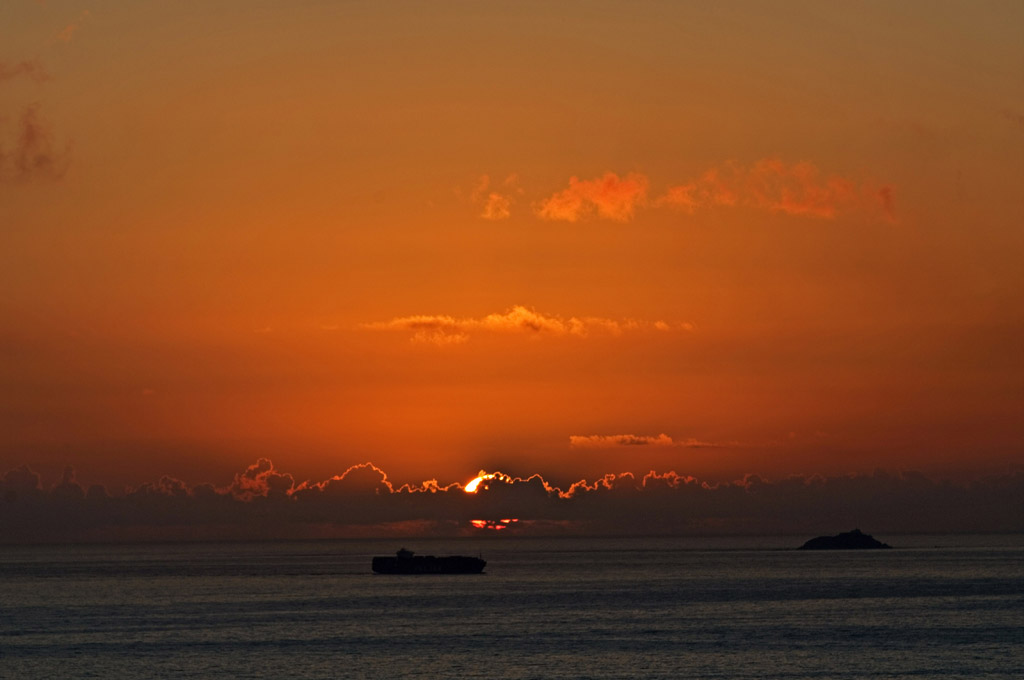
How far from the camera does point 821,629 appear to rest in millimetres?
139125

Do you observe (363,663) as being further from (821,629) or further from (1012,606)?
(1012,606)

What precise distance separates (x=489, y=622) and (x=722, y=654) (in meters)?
43.0

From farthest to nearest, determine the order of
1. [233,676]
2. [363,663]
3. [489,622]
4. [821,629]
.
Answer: [489,622], [821,629], [363,663], [233,676]

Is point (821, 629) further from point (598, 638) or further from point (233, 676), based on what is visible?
point (233, 676)

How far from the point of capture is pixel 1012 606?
173000mm

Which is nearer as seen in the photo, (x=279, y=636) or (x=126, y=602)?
(x=279, y=636)

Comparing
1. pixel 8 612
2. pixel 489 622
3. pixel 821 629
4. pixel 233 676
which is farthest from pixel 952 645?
pixel 8 612

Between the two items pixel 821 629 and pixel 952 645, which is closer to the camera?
pixel 952 645

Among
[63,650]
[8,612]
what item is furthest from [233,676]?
[8,612]

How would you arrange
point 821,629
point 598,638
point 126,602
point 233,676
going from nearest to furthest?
1. point 233,676
2. point 598,638
3. point 821,629
4. point 126,602

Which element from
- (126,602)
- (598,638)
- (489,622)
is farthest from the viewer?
(126,602)

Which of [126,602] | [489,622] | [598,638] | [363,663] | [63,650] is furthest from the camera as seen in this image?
[126,602]

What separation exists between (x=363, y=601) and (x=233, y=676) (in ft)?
312

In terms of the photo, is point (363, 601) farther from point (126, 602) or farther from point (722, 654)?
point (722, 654)
